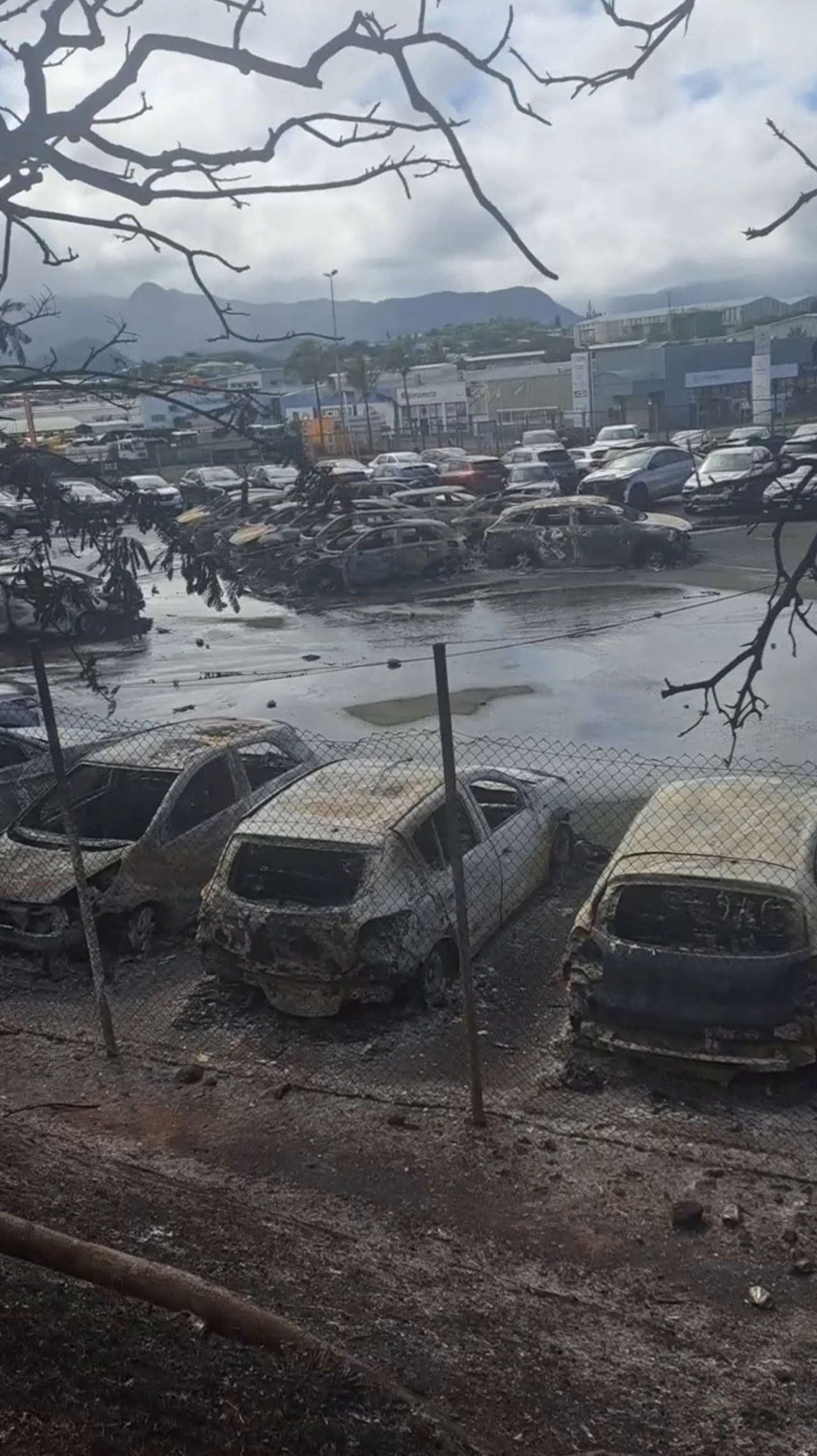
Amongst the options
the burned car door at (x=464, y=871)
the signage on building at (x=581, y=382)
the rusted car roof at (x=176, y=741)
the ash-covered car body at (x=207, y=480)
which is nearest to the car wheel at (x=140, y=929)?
the rusted car roof at (x=176, y=741)

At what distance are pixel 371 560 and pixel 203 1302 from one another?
20.5m

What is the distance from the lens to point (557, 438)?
51000 mm

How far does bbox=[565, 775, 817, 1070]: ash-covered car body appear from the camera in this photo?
5.67 metres

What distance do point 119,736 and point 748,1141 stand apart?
5.80m

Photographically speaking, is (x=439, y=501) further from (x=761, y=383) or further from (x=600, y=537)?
(x=761, y=383)

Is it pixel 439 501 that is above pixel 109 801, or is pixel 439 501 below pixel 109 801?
above

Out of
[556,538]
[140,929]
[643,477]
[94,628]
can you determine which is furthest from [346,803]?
[643,477]

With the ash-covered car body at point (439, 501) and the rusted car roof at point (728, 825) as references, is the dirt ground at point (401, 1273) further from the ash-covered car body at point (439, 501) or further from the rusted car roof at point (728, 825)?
the ash-covered car body at point (439, 501)

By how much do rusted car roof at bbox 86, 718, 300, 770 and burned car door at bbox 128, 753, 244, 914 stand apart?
19 cm

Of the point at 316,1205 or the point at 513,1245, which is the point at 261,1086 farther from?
the point at 513,1245

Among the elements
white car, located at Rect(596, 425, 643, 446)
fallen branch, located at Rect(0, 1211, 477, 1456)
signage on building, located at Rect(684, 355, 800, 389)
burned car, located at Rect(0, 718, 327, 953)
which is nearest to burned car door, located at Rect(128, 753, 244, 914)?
A: burned car, located at Rect(0, 718, 327, 953)

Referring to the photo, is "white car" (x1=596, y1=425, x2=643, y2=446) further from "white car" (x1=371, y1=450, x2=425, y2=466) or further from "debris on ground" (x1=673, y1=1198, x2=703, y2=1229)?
"debris on ground" (x1=673, y1=1198, x2=703, y2=1229)

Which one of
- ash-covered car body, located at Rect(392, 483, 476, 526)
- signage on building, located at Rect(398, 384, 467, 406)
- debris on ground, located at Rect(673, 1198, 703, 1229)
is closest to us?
debris on ground, located at Rect(673, 1198, 703, 1229)

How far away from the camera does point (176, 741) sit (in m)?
8.95
